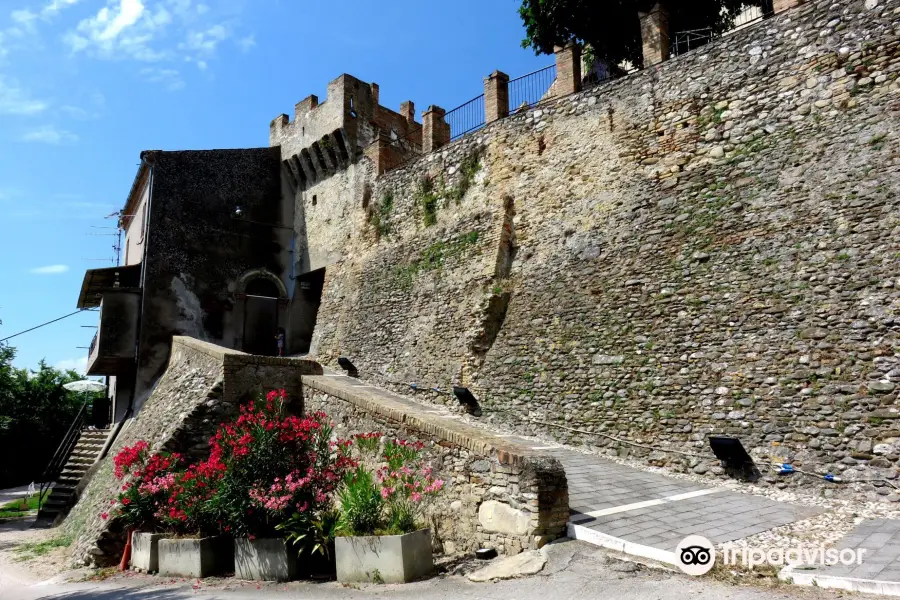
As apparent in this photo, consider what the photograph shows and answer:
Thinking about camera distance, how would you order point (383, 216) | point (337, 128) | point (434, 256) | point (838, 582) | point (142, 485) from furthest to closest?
1. point (337, 128)
2. point (383, 216)
3. point (434, 256)
4. point (142, 485)
5. point (838, 582)

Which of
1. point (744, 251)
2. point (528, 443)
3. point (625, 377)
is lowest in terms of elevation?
point (528, 443)

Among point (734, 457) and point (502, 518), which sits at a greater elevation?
point (734, 457)

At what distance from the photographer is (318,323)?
17.6 meters

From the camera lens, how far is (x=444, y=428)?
7.18m

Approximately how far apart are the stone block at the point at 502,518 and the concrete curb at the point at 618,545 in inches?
18.0

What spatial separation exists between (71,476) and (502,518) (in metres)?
13.5

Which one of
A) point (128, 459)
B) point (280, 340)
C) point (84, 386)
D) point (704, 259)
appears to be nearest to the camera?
point (128, 459)

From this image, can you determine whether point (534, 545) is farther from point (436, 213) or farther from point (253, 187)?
point (253, 187)

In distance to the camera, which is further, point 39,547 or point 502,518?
point 39,547

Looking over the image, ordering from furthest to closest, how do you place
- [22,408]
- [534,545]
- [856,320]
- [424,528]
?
[22,408] → [856,320] → [424,528] → [534,545]

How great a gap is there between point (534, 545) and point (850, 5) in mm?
8818

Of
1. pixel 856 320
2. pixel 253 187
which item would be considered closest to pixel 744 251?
pixel 856 320

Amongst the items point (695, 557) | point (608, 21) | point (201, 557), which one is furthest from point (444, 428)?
point (608, 21)

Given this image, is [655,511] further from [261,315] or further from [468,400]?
[261,315]
